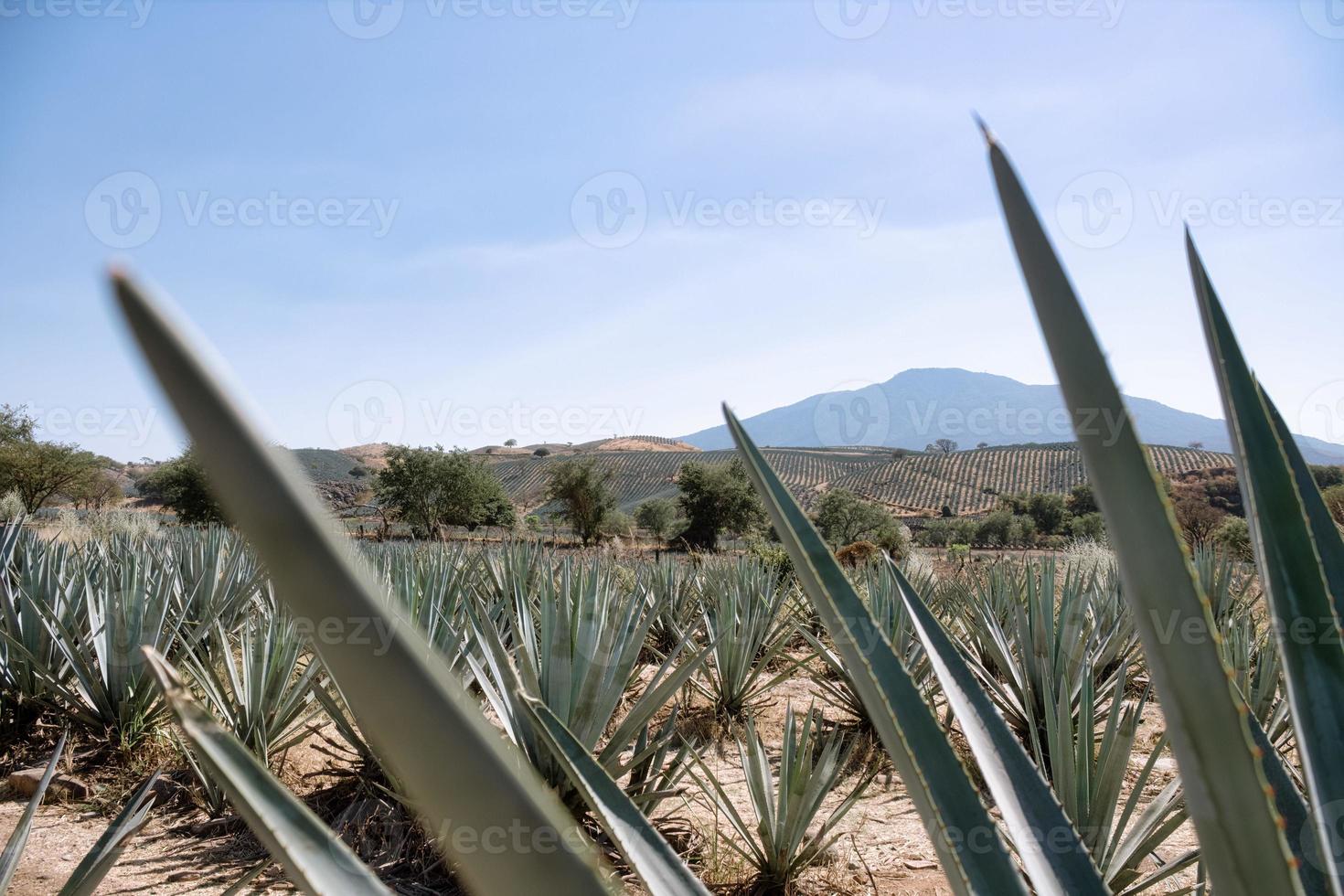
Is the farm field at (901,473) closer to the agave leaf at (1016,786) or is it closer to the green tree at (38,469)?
the green tree at (38,469)

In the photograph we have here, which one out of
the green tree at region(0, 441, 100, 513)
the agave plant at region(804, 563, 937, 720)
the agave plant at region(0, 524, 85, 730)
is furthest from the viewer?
the green tree at region(0, 441, 100, 513)

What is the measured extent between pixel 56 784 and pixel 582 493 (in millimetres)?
29206

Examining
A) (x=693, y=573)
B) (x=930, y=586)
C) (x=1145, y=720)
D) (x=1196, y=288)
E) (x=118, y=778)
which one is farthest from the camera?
(x=693, y=573)

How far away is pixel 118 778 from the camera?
3572 mm

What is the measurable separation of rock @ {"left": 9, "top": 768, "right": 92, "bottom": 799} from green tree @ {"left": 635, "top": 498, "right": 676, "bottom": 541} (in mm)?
34053

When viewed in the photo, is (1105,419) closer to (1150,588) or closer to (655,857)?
(1150,588)

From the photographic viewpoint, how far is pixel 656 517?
38.7 meters

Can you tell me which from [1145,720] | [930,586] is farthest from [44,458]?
[1145,720]

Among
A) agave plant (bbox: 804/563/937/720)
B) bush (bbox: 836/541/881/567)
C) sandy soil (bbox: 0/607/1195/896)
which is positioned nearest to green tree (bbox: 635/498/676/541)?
bush (bbox: 836/541/881/567)

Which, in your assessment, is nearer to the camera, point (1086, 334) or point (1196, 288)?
point (1086, 334)

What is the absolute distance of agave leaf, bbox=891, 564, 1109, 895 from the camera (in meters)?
0.87

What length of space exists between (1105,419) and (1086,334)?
2.7 inches

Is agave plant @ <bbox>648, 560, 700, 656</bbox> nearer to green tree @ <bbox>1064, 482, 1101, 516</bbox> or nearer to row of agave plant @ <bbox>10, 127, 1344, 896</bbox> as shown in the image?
row of agave plant @ <bbox>10, 127, 1344, 896</bbox>

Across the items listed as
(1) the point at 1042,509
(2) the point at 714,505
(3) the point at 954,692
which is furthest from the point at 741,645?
(1) the point at 1042,509
